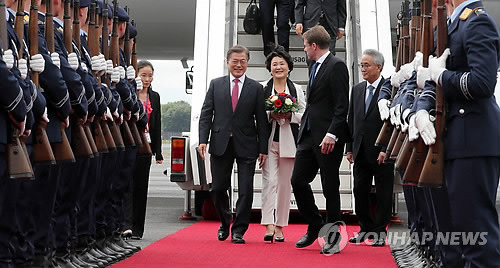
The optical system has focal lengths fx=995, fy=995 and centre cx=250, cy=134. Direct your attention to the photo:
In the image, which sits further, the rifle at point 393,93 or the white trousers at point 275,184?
the white trousers at point 275,184

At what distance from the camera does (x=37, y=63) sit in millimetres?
5504

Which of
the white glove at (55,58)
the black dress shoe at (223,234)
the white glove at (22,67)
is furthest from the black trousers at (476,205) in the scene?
the black dress shoe at (223,234)

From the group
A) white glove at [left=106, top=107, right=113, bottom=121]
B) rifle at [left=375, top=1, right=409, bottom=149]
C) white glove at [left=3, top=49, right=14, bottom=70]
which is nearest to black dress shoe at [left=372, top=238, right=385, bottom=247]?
rifle at [left=375, top=1, right=409, bottom=149]

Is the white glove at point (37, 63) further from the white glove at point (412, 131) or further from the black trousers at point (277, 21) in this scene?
the black trousers at point (277, 21)

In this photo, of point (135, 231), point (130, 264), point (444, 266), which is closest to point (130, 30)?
point (135, 231)

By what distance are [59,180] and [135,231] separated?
9.79 feet

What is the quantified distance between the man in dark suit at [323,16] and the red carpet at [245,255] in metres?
2.80

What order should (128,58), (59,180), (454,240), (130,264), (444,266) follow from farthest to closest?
1. (128,58)
2. (130,264)
3. (59,180)
4. (444,266)
5. (454,240)

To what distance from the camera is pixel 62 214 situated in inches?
248

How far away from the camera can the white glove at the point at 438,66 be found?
4.97 m

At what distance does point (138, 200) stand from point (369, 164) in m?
2.07

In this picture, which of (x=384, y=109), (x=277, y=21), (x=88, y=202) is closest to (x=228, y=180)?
(x=384, y=109)

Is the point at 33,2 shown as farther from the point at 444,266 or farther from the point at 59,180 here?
the point at 444,266

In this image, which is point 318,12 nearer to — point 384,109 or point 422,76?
point 384,109
